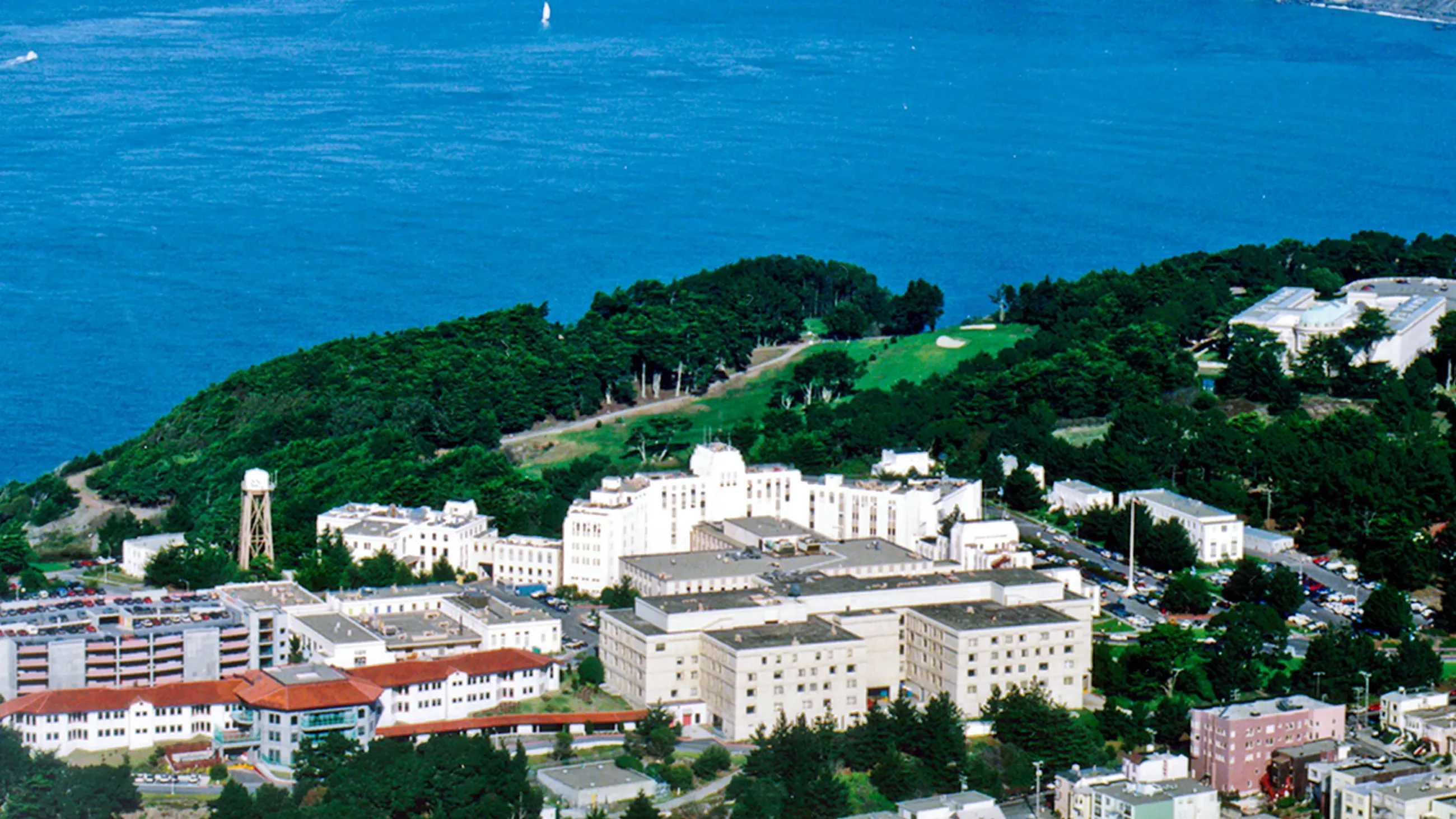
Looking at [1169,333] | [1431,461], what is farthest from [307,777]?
[1169,333]

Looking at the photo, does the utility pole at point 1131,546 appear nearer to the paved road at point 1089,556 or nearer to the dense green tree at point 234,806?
the paved road at point 1089,556

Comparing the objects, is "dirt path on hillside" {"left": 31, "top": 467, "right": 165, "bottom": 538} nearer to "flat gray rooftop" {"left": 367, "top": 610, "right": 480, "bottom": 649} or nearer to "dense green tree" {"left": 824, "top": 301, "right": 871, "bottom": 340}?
"flat gray rooftop" {"left": 367, "top": 610, "right": 480, "bottom": 649}

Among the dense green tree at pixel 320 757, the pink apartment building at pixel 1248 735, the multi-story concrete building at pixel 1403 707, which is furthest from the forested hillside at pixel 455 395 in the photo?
the multi-story concrete building at pixel 1403 707

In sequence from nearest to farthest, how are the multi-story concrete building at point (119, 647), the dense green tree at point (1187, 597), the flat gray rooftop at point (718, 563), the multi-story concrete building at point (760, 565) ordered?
the multi-story concrete building at point (119, 647), the multi-story concrete building at point (760, 565), the flat gray rooftop at point (718, 563), the dense green tree at point (1187, 597)

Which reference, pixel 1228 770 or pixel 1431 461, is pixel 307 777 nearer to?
pixel 1228 770

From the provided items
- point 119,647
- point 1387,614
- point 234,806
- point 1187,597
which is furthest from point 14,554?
point 1387,614

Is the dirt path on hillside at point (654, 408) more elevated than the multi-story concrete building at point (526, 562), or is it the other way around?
the multi-story concrete building at point (526, 562)

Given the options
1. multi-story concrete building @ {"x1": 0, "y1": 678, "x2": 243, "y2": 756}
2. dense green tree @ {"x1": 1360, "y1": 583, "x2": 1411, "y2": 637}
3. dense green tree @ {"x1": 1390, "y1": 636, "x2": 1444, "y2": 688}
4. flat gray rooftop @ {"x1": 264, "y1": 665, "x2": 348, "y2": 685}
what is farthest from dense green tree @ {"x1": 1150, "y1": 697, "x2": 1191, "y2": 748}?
multi-story concrete building @ {"x1": 0, "y1": 678, "x2": 243, "y2": 756}
